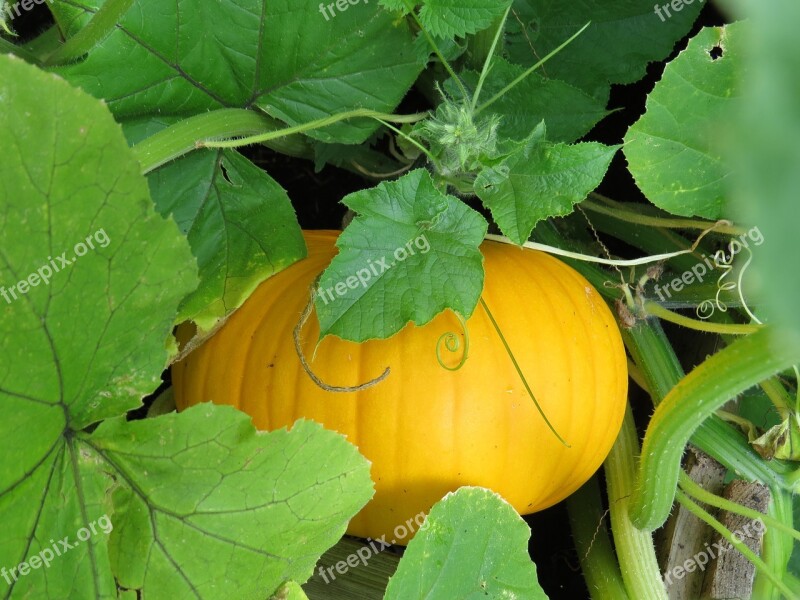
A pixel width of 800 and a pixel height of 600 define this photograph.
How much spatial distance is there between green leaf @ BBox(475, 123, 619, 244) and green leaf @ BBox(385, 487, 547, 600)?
28 centimetres

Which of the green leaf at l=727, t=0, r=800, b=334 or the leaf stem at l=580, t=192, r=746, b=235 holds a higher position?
the green leaf at l=727, t=0, r=800, b=334

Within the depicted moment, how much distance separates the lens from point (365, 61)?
94 centimetres

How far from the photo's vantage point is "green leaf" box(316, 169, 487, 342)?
30.6 inches

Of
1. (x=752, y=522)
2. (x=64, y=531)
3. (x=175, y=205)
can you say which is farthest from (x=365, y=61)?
(x=752, y=522)

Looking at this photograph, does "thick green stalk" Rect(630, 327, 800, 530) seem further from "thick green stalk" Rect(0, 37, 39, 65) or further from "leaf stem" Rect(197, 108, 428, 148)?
"thick green stalk" Rect(0, 37, 39, 65)

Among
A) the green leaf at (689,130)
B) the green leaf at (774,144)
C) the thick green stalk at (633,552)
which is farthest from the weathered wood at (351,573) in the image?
the green leaf at (774,144)

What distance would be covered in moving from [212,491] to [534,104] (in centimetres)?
55

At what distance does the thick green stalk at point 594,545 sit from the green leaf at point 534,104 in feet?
A: 1.61

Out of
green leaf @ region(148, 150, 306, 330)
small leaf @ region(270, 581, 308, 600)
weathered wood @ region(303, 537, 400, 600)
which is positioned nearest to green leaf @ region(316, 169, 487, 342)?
green leaf @ region(148, 150, 306, 330)

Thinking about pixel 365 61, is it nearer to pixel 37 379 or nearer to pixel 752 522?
pixel 37 379

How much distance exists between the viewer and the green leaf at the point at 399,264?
2.55 ft

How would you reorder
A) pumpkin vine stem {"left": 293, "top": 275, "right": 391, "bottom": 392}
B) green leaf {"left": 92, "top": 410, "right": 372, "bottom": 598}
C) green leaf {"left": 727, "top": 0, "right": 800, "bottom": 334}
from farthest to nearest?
pumpkin vine stem {"left": 293, "top": 275, "right": 391, "bottom": 392}, green leaf {"left": 92, "top": 410, "right": 372, "bottom": 598}, green leaf {"left": 727, "top": 0, "right": 800, "bottom": 334}

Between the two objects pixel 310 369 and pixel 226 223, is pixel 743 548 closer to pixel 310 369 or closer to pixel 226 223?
pixel 310 369

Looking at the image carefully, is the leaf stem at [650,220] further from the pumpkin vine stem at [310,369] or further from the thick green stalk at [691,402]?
the pumpkin vine stem at [310,369]
